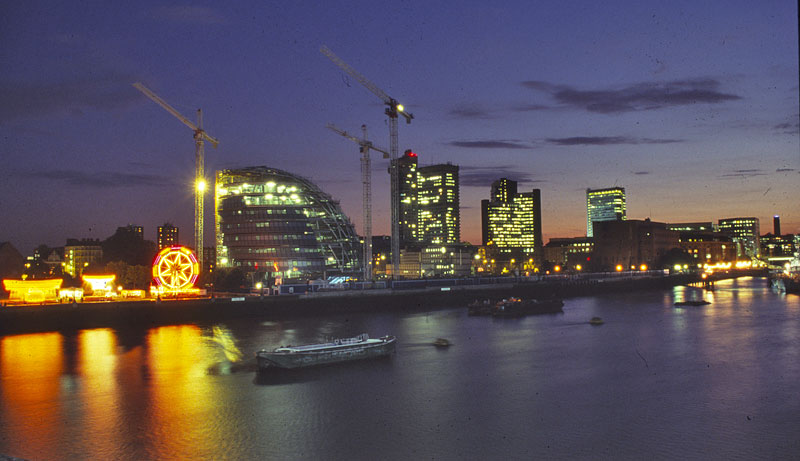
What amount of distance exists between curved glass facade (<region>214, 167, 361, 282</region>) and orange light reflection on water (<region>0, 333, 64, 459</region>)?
250 feet

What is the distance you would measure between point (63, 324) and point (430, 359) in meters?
38.8

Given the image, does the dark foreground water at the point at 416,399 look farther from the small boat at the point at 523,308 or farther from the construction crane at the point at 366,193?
the construction crane at the point at 366,193

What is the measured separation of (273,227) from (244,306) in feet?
190

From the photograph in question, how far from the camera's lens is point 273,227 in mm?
128000

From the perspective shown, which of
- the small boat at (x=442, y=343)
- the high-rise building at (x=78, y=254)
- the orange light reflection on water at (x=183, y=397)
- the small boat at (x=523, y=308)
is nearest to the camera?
the orange light reflection on water at (x=183, y=397)

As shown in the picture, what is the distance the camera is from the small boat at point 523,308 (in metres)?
74.3

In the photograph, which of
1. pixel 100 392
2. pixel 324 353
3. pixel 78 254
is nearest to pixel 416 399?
pixel 324 353

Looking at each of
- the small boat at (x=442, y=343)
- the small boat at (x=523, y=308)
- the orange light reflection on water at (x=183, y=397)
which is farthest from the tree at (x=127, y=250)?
the small boat at (x=442, y=343)

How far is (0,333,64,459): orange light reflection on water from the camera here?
24086 mm

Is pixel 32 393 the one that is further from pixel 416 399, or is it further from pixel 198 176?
pixel 198 176

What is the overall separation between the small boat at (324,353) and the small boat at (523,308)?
109ft

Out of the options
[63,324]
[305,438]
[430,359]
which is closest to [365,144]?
[63,324]

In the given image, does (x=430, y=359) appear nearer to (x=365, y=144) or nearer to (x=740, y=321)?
(x=740, y=321)

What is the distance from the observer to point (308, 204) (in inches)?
5162
